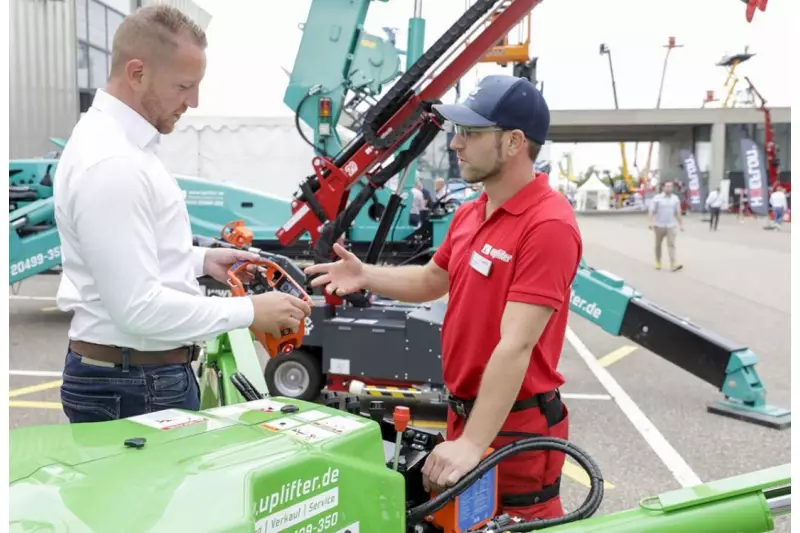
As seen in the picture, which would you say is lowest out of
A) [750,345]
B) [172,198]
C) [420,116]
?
[750,345]

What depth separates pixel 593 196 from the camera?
48156mm

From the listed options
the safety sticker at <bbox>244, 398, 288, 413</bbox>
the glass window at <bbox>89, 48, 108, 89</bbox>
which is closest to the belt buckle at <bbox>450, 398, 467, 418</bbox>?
the safety sticker at <bbox>244, 398, 288, 413</bbox>

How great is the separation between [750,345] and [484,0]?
528 centimetres

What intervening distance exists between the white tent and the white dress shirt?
47730 mm

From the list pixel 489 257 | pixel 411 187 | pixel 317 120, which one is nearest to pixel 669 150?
pixel 411 187

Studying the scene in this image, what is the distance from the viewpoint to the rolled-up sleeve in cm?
181

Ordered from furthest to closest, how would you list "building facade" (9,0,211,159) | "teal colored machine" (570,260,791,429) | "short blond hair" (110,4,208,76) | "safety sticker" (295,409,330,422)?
"building facade" (9,0,211,159), "teal colored machine" (570,260,791,429), "short blond hair" (110,4,208,76), "safety sticker" (295,409,330,422)

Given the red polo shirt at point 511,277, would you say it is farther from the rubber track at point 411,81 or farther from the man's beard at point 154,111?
the rubber track at point 411,81

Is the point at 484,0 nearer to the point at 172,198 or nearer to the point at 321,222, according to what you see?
the point at 321,222

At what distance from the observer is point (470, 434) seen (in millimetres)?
1974

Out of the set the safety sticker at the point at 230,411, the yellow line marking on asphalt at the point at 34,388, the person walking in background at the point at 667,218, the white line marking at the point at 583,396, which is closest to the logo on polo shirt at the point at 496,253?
the safety sticker at the point at 230,411

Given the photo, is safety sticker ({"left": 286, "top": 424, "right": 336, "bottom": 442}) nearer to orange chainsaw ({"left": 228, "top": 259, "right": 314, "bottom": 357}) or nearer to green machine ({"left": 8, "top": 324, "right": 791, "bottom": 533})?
green machine ({"left": 8, "top": 324, "right": 791, "bottom": 533})

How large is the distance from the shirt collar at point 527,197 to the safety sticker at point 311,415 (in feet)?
2.90

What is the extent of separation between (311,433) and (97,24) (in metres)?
23.1
